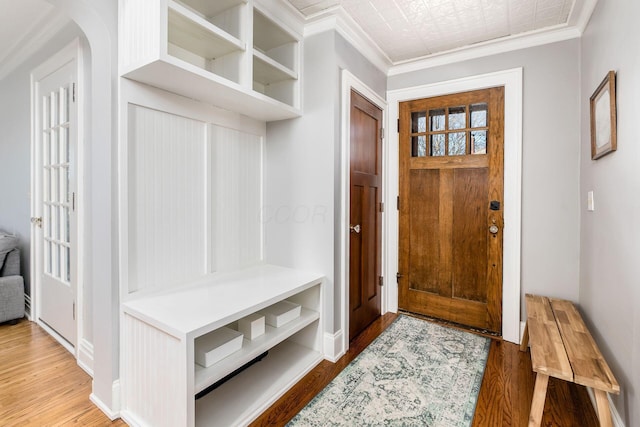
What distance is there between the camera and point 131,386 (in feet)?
5.26

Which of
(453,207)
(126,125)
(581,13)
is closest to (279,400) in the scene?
(126,125)

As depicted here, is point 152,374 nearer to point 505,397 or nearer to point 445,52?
point 505,397

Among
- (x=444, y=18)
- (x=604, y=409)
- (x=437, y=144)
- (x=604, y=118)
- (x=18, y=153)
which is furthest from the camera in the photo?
(x=18, y=153)

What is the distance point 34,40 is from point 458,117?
140 inches

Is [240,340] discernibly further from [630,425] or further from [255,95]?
[630,425]

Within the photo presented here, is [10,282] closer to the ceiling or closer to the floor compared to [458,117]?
closer to the floor

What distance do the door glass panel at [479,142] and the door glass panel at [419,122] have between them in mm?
425

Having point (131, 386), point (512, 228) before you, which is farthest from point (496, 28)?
point (131, 386)

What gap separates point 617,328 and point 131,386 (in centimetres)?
237

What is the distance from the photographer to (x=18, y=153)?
2.97 m

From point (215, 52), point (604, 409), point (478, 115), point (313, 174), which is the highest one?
point (215, 52)

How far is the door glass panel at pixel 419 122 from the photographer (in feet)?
9.57

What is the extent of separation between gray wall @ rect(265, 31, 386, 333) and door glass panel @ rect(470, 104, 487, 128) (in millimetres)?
1066

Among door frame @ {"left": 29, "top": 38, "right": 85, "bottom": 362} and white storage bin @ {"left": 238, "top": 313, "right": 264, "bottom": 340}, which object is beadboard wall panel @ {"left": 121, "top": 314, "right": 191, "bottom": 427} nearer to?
white storage bin @ {"left": 238, "top": 313, "right": 264, "bottom": 340}
